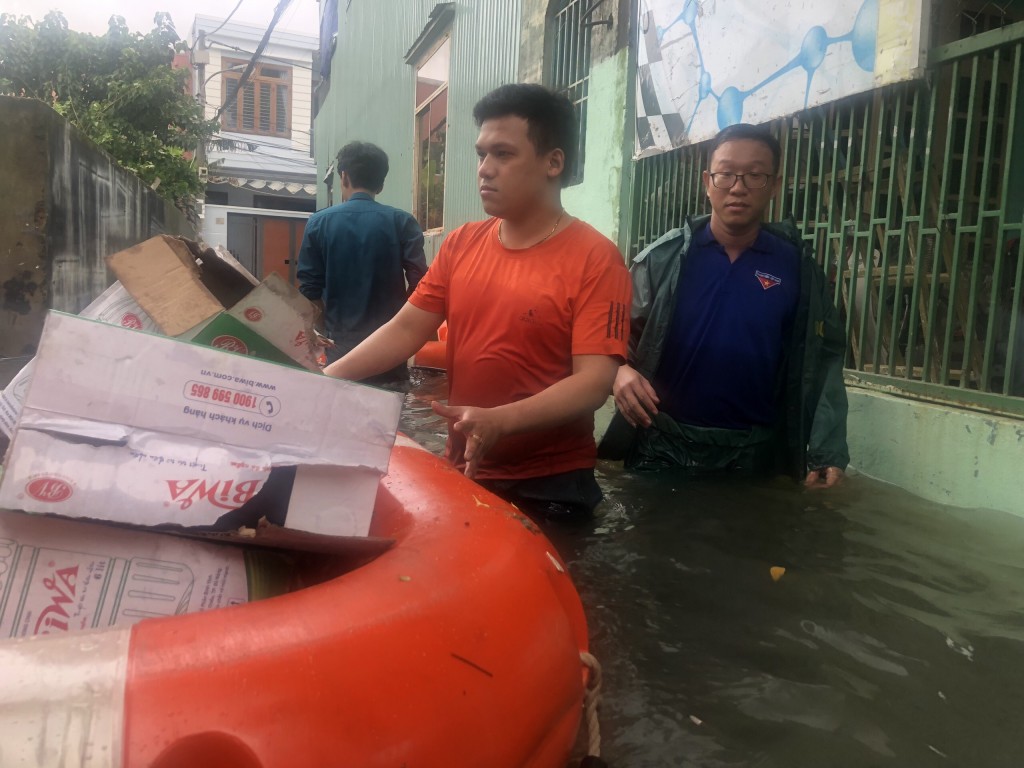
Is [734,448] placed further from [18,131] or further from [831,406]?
[18,131]

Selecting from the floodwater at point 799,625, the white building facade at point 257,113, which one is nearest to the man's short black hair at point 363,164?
the floodwater at point 799,625

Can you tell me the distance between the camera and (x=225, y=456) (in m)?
1.22

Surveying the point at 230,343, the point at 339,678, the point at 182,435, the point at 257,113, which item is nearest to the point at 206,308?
the point at 230,343

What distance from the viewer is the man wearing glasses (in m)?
2.89

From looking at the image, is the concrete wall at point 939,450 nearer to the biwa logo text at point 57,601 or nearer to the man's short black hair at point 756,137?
the man's short black hair at point 756,137

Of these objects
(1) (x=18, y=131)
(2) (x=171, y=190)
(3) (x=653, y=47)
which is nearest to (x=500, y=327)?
(3) (x=653, y=47)

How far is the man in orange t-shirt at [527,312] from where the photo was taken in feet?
7.04

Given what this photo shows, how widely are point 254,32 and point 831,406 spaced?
107ft

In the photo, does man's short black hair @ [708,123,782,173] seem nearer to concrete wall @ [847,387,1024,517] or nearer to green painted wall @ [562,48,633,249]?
concrete wall @ [847,387,1024,517]

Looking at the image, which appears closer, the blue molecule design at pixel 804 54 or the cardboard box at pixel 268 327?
the cardboard box at pixel 268 327

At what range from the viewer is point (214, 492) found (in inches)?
47.5

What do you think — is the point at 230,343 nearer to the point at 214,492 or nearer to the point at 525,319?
the point at 214,492

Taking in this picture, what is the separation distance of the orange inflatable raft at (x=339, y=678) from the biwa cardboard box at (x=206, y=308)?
47 centimetres

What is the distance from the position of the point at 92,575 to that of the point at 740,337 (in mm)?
2297
